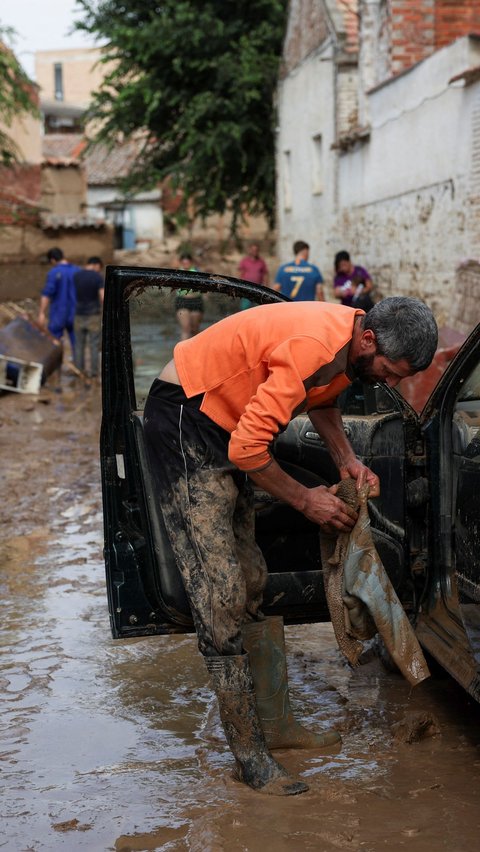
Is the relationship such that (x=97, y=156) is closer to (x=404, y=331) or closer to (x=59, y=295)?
(x=59, y=295)

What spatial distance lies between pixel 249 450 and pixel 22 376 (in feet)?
38.3

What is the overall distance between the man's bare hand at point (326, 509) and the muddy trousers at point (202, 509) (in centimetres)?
27

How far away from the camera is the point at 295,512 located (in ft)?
13.7

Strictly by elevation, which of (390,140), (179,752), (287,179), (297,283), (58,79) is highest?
(58,79)

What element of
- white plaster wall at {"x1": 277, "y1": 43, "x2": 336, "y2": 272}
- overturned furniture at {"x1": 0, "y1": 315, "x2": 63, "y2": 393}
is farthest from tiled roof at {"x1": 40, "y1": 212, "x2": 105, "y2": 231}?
overturned furniture at {"x1": 0, "y1": 315, "x2": 63, "y2": 393}

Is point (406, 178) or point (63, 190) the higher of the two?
point (63, 190)

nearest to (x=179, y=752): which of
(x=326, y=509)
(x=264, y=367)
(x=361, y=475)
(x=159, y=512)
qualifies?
(x=159, y=512)

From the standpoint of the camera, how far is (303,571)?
422 cm

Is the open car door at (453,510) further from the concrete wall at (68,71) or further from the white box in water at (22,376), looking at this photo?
the concrete wall at (68,71)

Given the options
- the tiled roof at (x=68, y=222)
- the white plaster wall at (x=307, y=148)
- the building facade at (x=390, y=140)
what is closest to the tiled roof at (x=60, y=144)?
the tiled roof at (x=68, y=222)

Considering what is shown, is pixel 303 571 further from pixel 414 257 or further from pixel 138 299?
pixel 414 257

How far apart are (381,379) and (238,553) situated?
0.83 meters

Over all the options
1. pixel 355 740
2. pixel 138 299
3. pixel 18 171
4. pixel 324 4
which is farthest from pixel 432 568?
pixel 18 171

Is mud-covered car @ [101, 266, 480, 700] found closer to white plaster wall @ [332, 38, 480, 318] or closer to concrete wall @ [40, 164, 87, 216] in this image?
white plaster wall @ [332, 38, 480, 318]
